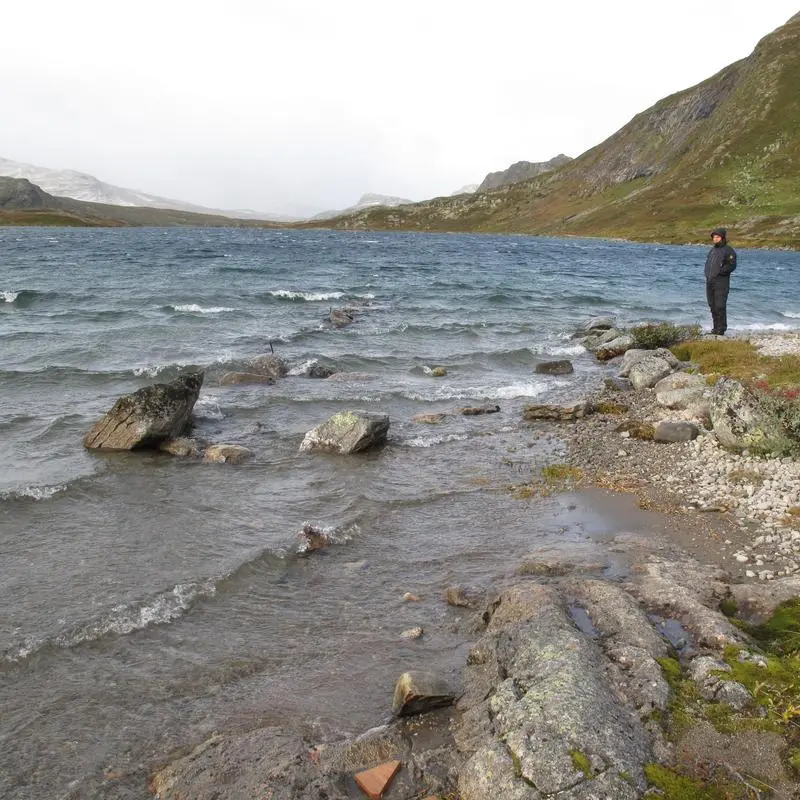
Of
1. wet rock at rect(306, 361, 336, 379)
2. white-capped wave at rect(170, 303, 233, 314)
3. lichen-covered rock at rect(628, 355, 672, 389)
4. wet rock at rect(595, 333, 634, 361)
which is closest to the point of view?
lichen-covered rock at rect(628, 355, 672, 389)

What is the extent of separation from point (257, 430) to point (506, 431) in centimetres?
736

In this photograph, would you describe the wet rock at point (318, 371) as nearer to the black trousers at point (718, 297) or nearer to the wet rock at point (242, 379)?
the wet rock at point (242, 379)

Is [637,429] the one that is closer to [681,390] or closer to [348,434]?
[681,390]

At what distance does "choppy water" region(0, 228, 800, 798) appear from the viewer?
7.01 metres

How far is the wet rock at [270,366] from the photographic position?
24.6m

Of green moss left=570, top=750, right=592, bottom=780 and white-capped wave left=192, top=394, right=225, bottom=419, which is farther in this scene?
white-capped wave left=192, top=394, right=225, bottom=419

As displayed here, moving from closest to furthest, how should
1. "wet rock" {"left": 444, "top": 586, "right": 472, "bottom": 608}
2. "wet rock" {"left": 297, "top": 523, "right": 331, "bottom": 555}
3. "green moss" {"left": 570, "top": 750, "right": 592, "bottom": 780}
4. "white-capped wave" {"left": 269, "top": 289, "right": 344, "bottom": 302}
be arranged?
"green moss" {"left": 570, "top": 750, "right": 592, "bottom": 780}
"wet rock" {"left": 444, "top": 586, "right": 472, "bottom": 608}
"wet rock" {"left": 297, "top": 523, "right": 331, "bottom": 555}
"white-capped wave" {"left": 269, "top": 289, "right": 344, "bottom": 302}

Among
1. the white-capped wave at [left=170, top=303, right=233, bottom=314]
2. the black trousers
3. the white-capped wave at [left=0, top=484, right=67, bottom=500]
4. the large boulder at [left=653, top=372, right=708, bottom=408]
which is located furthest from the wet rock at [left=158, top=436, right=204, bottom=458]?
the white-capped wave at [left=170, top=303, right=233, bottom=314]

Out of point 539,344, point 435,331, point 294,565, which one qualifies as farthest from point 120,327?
point 294,565

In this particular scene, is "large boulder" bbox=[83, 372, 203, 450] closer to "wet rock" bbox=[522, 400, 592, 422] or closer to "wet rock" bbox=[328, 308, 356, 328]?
"wet rock" bbox=[522, 400, 592, 422]

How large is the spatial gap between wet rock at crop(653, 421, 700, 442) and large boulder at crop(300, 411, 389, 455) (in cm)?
710

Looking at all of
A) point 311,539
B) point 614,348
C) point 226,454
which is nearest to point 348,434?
point 226,454

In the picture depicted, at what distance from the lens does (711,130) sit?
198625 millimetres

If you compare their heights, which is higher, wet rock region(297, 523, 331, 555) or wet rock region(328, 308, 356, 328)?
wet rock region(328, 308, 356, 328)
